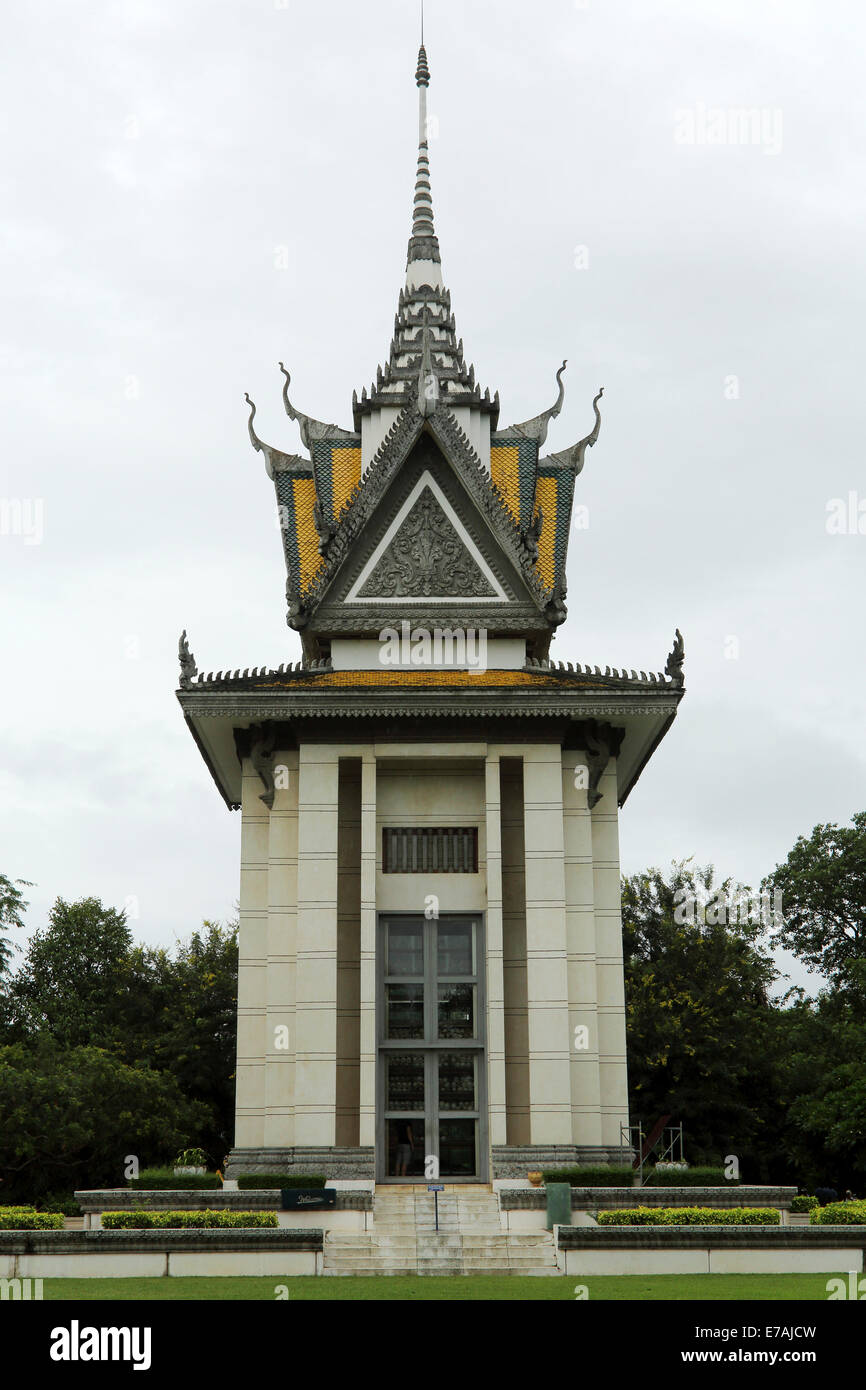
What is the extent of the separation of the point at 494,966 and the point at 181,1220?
731cm

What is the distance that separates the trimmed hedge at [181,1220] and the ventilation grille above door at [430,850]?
25.2ft

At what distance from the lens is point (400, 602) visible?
1093 inches

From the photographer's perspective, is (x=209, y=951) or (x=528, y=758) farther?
(x=209, y=951)

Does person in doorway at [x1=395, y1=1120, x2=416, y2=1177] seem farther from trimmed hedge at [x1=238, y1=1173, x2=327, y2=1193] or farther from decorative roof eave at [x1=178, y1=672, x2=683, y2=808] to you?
decorative roof eave at [x1=178, y1=672, x2=683, y2=808]

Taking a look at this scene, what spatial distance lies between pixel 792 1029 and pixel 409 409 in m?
23.3

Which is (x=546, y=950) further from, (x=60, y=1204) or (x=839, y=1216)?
(x=60, y=1204)

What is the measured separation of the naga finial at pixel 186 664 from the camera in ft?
84.8

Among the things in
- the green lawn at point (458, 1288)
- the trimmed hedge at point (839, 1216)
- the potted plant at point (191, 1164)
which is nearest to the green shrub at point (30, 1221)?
the green lawn at point (458, 1288)

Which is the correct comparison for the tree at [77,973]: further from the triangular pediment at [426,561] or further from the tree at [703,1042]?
the triangular pediment at [426,561]

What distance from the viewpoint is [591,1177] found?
22.6 metres

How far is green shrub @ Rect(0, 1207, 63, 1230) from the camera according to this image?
19609mm

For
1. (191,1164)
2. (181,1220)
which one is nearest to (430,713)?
(191,1164)
